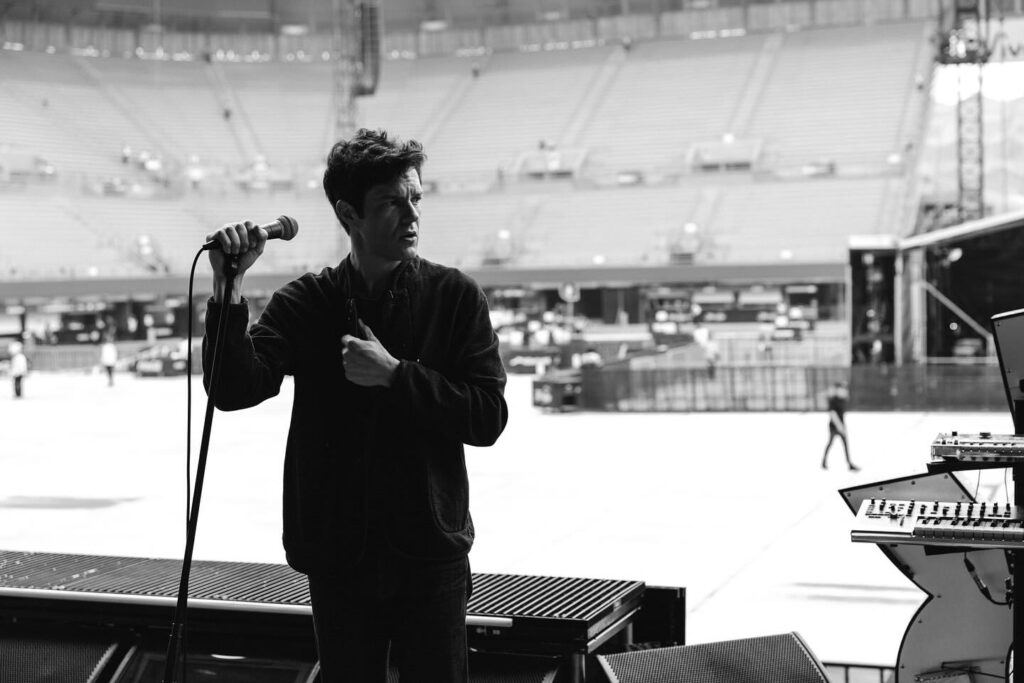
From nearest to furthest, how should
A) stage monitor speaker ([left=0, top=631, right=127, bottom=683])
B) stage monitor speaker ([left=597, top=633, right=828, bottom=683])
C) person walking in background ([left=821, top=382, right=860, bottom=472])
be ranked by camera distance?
1. stage monitor speaker ([left=597, top=633, right=828, bottom=683])
2. stage monitor speaker ([left=0, top=631, right=127, bottom=683])
3. person walking in background ([left=821, top=382, right=860, bottom=472])

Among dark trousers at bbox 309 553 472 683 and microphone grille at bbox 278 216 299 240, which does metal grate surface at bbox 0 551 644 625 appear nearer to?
dark trousers at bbox 309 553 472 683

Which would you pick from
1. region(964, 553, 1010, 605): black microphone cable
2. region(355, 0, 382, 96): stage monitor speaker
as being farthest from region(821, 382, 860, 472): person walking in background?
region(355, 0, 382, 96): stage monitor speaker

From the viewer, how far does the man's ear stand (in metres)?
2.81

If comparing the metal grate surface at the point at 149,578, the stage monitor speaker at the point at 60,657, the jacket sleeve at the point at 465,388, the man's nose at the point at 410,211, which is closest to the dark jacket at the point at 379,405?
the jacket sleeve at the point at 465,388

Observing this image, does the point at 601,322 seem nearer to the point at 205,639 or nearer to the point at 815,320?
the point at 815,320

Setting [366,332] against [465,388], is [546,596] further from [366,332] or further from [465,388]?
[366,332]

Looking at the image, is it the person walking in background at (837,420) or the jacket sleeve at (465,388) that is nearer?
the jacket sleeve at (465,388)

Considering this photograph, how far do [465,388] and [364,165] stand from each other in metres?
0.55

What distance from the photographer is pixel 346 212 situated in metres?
2.82

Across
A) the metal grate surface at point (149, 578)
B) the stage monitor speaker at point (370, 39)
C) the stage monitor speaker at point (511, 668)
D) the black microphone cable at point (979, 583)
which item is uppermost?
the stage monitor speaker at point (370, 39)

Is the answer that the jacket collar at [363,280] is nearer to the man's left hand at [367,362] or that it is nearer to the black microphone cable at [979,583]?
the man's left hand at [367,362]

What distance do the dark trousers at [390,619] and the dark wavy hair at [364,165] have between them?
824 millimetres

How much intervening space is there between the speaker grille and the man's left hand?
229cm

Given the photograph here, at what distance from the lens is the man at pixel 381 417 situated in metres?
2.70
